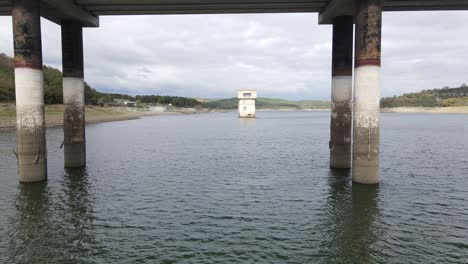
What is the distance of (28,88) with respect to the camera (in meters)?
23.2

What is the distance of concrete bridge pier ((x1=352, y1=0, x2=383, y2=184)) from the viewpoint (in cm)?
2158

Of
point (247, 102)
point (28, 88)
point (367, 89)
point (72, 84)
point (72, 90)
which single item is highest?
point (247, 102)

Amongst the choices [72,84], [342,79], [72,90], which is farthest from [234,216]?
[72,84]

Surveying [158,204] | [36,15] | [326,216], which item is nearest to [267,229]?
[326,216]

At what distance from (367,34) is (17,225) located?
2320 centimetres

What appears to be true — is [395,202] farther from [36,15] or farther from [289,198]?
[36,15]

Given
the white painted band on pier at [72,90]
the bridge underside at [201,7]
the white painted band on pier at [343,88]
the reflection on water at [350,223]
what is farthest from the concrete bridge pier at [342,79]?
the white painted band on pier at [72,90]

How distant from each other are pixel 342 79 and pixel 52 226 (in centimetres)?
2357

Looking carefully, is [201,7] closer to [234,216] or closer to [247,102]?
[234,216]

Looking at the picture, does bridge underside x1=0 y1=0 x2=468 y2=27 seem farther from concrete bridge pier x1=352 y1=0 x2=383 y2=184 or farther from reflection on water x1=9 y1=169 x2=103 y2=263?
reflection on water x1=9 y1=169 x2=103 y2=263

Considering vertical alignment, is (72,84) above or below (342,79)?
below

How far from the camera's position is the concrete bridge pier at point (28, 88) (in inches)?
899

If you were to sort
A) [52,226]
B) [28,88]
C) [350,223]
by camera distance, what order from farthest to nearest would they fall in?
[28,88]
[350,223]
[52,226]

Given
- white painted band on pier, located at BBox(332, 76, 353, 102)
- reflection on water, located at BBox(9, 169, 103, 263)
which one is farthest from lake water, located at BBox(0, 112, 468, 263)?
white painted band on pier, located at BBox(332, 76, 353, 102)
